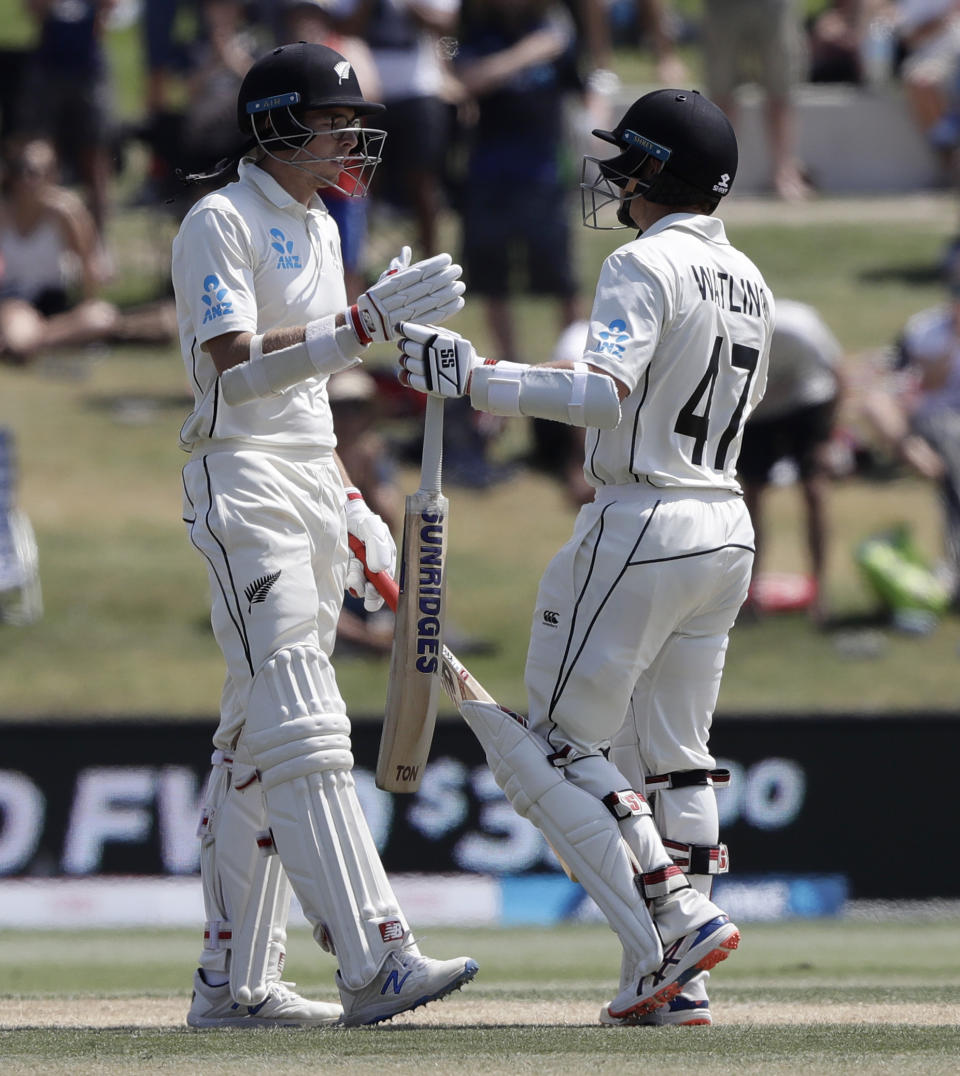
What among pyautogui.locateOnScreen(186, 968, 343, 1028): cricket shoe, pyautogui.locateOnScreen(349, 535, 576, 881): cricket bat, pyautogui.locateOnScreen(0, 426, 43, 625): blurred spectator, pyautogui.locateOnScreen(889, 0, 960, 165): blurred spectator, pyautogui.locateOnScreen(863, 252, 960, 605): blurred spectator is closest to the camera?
pyautogui.locateOnScreen(186, 968, 343, 1028): cricket shoe

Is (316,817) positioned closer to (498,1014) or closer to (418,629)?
(418,629)

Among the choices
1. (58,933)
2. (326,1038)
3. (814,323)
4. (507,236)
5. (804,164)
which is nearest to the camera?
(326,1038)

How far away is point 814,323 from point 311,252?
528 cm

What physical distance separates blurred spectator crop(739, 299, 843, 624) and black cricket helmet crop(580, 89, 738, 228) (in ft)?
15.4

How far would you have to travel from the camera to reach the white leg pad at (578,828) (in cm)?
454

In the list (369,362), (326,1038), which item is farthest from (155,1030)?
(369,362)

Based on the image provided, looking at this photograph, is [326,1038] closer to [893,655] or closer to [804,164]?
[893,655]

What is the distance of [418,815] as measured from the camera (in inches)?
301

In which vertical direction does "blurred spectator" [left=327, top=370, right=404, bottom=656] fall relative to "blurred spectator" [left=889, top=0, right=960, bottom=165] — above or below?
→ below

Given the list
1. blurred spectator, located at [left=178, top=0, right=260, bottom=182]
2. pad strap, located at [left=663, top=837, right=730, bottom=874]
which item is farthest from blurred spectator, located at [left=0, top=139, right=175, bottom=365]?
pad strap, located at [left=663, top=837, right=730, bottom=874]

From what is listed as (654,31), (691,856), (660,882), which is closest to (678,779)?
(691,856)

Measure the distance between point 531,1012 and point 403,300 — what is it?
6.24ft

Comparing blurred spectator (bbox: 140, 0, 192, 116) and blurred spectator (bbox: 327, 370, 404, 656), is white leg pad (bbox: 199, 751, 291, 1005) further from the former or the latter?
blurred spectator (bbox: 140, 0, 192, 116)

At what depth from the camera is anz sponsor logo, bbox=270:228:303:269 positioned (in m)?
4.70
